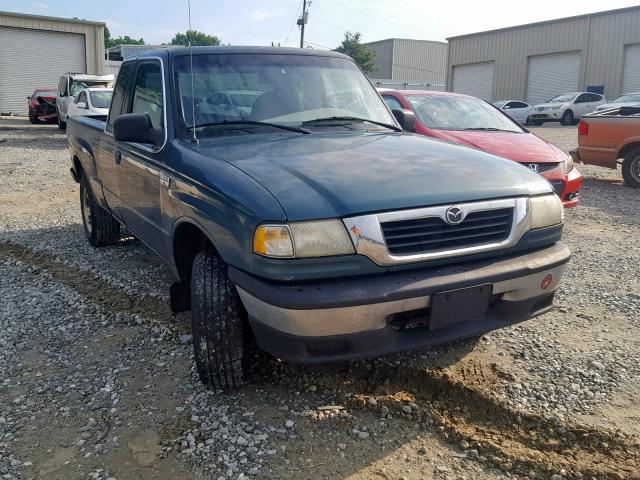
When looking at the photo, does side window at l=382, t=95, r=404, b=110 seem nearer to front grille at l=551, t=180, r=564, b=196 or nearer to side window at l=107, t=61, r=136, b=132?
front grille at l=551, t=180, r=564, b=196

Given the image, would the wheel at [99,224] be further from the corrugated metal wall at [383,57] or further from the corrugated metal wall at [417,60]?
the corrugated metal wall at [417,60]

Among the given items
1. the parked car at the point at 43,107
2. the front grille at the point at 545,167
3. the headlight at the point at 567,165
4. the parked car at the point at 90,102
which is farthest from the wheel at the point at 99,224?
the parked car at the point at 43,107

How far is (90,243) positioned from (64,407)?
137 inches

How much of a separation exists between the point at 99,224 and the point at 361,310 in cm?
428

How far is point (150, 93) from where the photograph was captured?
432 centimetres

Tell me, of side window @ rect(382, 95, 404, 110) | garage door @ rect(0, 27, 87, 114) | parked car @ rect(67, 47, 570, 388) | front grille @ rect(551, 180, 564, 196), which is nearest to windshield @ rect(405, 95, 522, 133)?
side window @ rect(382, 95, 404, 110)

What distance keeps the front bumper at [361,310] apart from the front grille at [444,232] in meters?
0.11

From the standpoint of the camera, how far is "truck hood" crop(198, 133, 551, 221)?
274cm

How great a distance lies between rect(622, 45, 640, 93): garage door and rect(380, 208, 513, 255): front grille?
3170 cm

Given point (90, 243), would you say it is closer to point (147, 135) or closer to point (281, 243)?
point (147, 135)

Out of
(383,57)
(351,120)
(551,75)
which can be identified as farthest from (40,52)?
(383,57)

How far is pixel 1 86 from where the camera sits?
101 ft

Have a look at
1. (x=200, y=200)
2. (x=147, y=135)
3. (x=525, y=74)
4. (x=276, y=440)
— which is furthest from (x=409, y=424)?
(x=525, y=74)

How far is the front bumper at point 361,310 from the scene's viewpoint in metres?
2.59
